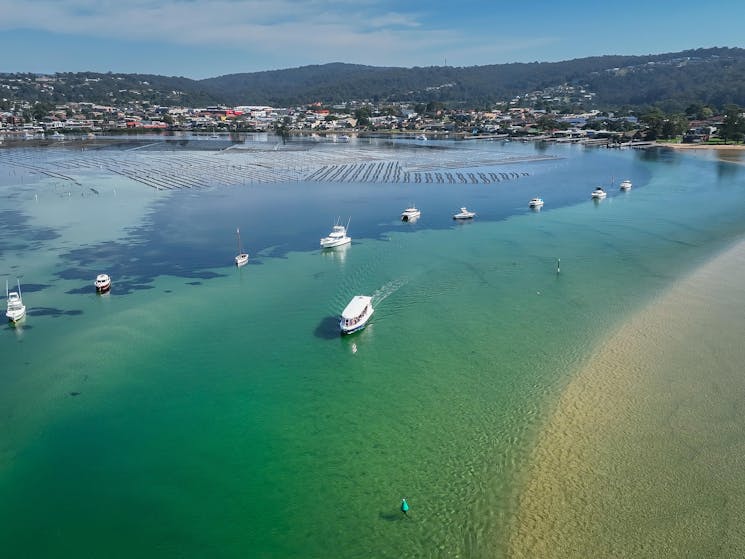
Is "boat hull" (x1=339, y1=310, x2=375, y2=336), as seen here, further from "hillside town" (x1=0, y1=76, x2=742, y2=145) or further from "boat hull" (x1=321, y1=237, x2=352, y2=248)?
"hillside town" (x1=0, y1=76, x2=742, y2=145)

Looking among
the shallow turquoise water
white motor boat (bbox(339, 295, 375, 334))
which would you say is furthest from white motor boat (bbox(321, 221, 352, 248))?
white motor boat (bbox(339, 295, 375, 334))

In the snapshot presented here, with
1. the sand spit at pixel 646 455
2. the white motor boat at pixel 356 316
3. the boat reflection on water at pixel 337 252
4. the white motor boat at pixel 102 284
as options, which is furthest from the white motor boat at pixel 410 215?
the sand spit at pixel 646 455

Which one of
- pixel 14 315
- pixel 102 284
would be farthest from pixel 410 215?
pixel 14 315

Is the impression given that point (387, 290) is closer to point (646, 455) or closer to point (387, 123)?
point (646, 455)

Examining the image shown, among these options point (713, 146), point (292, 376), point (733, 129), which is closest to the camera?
point (292, 376)

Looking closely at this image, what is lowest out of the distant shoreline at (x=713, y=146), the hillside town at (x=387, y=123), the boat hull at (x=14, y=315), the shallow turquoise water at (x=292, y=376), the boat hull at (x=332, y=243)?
the distant shoreline at (x=713, y=146)

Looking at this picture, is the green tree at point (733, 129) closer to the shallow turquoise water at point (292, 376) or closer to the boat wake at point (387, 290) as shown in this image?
the shallow turquoise water at point (292, 376)

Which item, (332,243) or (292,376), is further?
(332,243)

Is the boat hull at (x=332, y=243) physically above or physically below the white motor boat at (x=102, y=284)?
below
